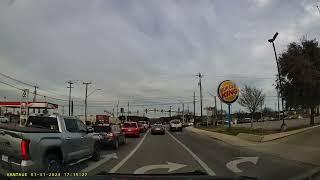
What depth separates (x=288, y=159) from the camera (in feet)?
67.2

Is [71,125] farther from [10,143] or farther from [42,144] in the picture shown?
[10,143]

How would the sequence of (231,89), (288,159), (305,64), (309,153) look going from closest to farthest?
(288,159) → (309,153) → (305,64) → (231,89)

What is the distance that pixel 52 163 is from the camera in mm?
13133

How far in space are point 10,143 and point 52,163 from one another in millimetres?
1596

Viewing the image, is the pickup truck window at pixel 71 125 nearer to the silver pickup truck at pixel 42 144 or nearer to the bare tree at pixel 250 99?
the silver pickup truck at pixel 42 144

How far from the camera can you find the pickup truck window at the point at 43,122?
14984 millimetres

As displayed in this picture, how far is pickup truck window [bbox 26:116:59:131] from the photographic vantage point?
49.2 ft

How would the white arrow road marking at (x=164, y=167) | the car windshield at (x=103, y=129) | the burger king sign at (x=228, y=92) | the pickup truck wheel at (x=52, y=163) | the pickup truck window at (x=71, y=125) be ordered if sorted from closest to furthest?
the pickup truck wheel at (x=52, y=163), the pickup truck window at (x=71, y=125), the white arrow road marking at (x=164, y=167), the car windshield at (x=103, y=129), the burger king sign at (x=228, y=92)

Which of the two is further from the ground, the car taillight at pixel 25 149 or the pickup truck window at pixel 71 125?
the pickup truck window at pixel 71 125

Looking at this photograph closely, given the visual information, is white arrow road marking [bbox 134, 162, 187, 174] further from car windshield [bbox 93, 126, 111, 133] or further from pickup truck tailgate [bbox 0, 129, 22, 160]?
car windshield [bbox 93, 126, 111, 133]

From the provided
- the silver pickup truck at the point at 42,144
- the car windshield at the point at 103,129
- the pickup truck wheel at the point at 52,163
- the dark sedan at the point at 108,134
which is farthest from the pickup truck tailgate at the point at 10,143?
the car windshield at the point at 103,129

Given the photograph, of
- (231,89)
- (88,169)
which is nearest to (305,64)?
(231,89)

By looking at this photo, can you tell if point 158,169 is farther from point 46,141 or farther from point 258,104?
point 258,104

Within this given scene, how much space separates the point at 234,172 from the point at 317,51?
3135cm
